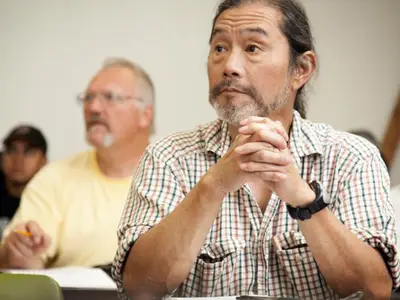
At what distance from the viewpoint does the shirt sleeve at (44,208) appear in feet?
7.08

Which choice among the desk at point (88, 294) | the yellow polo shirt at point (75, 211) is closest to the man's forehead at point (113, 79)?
the yellow polo shirt at point (75, 211)

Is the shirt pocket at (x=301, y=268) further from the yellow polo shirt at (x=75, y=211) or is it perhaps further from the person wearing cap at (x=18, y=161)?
the person wearing cap at (x=18, y=161)

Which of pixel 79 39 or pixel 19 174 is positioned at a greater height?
pixel 79 39

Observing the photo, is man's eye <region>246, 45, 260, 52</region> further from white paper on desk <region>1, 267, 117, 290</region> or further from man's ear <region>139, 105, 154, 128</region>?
man's ear <region>139, 105, 154, 128</region>

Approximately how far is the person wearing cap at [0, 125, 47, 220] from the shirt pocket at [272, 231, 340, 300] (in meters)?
1.75

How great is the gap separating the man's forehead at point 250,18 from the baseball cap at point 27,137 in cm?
181

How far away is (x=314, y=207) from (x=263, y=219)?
13 centimetres

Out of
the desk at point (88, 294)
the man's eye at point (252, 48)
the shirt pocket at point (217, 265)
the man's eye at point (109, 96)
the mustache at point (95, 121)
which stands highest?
the man's eye at point (252, 48)

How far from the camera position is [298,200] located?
3.82ft

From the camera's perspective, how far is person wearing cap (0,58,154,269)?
6.66 feet

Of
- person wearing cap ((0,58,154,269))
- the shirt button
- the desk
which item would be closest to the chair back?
the desk

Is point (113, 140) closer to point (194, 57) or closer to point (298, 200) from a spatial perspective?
point (194, 57)

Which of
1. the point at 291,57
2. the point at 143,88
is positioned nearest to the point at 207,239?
the point at 291,57

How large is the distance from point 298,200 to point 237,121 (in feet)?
0.65
